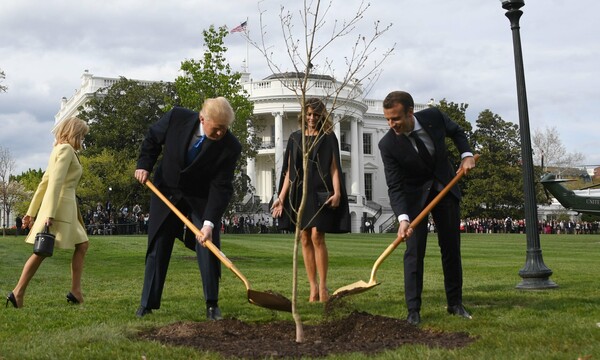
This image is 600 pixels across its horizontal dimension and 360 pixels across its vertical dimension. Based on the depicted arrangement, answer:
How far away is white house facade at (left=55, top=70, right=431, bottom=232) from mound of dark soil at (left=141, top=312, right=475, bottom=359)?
5053 centimetres

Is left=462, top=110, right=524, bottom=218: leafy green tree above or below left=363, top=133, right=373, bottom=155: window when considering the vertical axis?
below

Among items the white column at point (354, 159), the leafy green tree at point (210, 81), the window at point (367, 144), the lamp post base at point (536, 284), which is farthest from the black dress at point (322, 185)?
the window at point (367, 144)

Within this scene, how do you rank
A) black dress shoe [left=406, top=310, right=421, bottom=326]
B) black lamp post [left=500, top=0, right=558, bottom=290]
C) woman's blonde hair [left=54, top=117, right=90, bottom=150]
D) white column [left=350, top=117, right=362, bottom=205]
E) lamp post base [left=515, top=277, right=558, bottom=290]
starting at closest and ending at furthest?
1. black dress shoe [left=406, top=310, right=421, bottom=326]
2. woman's blonde hair [left=54, top=117, right=90, bottom=150]
3. lamp post base [left=515, top=277, right=558, bottom=290]
4. black lamp post [left=500, top=0, right=558, bottom=290]
5. white column [left=350, top=117, right=362, bottom=205]

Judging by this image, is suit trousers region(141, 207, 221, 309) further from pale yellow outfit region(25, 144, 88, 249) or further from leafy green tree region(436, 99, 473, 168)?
leafy green tree region(436, 99, 473, 168)

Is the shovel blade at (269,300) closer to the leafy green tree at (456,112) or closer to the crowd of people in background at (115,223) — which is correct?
the crowd of people in background at (115,223)

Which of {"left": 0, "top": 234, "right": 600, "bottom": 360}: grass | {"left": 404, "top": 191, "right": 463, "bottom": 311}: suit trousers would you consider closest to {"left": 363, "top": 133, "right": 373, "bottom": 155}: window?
{"left": 0, "top": 234, "right": 600, "bottom": 360}: grass

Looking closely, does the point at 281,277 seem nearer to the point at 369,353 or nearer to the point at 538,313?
the point at 538,313

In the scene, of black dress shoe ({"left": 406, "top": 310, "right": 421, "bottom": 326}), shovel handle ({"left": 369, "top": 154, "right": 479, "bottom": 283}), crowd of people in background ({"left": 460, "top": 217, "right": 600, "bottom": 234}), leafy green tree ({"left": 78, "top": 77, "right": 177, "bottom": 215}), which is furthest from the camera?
crowd of people in background ({"left": 460, "top": 217, "right": 600, "bottom": 234})

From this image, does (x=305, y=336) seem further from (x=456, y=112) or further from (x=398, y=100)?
(x=456, y=112)

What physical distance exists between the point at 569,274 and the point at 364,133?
63.9m

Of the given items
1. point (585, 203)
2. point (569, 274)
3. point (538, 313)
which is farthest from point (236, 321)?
point (585, 203)

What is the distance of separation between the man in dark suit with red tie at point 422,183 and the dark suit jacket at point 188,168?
1374 mm

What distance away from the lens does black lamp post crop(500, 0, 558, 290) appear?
8867 millimetres

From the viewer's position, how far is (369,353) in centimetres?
451
